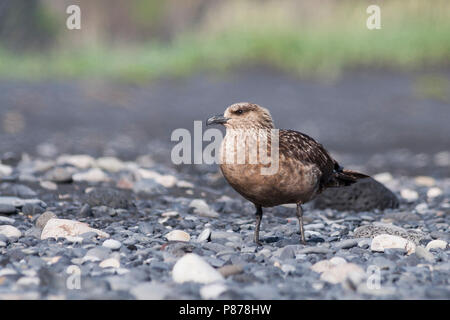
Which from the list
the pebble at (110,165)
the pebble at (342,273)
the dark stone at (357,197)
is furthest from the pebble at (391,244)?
the pebble at (110,165)

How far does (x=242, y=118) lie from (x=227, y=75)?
35.8ft

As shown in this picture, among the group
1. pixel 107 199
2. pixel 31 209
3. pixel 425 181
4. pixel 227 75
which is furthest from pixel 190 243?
pixel 227 75

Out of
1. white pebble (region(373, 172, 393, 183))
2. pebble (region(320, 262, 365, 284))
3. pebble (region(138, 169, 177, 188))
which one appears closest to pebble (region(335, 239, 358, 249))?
pebble (region(320, 262, 365, 284))

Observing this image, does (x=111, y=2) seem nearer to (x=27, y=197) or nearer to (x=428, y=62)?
(x=428, y=62)

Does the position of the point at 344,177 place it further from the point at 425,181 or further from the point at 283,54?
the point at 283,54

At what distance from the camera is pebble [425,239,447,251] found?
5.80 m

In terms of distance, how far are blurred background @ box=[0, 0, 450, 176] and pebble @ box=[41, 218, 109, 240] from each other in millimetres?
4848

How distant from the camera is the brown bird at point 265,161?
5.50m

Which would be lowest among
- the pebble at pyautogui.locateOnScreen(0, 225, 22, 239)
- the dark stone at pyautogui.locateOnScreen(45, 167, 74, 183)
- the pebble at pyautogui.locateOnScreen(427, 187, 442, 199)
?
the pebble at pyautogui.locateOnScreen(0, 225, 22, 239)

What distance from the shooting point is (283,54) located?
1725 cm

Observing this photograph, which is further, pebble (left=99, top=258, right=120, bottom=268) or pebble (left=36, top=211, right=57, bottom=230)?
pebble (left=36, top=211, right=57, bottom=230)

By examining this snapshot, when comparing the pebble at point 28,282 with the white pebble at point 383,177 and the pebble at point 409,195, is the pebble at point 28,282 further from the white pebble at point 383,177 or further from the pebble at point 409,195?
the white pebble at point 383,177

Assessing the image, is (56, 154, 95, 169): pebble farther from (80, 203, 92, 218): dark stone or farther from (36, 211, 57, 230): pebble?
(36, 211, 57, 230): pebble

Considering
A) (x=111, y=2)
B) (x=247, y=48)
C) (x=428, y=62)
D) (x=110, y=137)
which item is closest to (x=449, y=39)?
(x=428, y=62)
